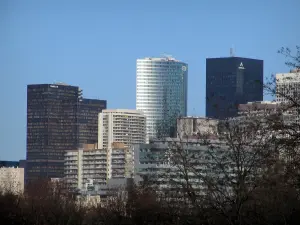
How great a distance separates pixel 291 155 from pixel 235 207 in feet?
24.2

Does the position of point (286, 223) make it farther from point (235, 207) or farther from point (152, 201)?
point (152, 201)

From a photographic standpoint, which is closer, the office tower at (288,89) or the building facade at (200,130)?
the office tower at (288,89)

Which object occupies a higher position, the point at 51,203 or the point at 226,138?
the point at 226,138

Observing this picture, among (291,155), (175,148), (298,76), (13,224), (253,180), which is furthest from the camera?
(13,224)

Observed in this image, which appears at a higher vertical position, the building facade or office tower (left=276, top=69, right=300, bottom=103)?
office tower (left=276, top=69, right=300, bottom=103)

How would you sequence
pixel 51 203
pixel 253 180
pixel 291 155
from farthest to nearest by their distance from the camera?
pixel 51 203 < pixel 253 180 < pixel 291 155

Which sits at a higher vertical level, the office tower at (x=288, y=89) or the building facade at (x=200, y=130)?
the office tower at (x=288, y=89)

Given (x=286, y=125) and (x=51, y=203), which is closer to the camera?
(x=286, y=125)

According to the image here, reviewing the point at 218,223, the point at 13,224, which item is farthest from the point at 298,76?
the point at 13,224

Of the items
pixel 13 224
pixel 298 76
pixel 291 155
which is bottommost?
pixel 13 224

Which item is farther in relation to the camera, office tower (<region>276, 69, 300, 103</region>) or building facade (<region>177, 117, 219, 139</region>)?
building facade (<region>177, 117, 219, 139</region>)

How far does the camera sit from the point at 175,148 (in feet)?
128

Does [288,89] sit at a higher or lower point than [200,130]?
higher

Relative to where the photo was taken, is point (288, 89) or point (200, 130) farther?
point (200, 130)
